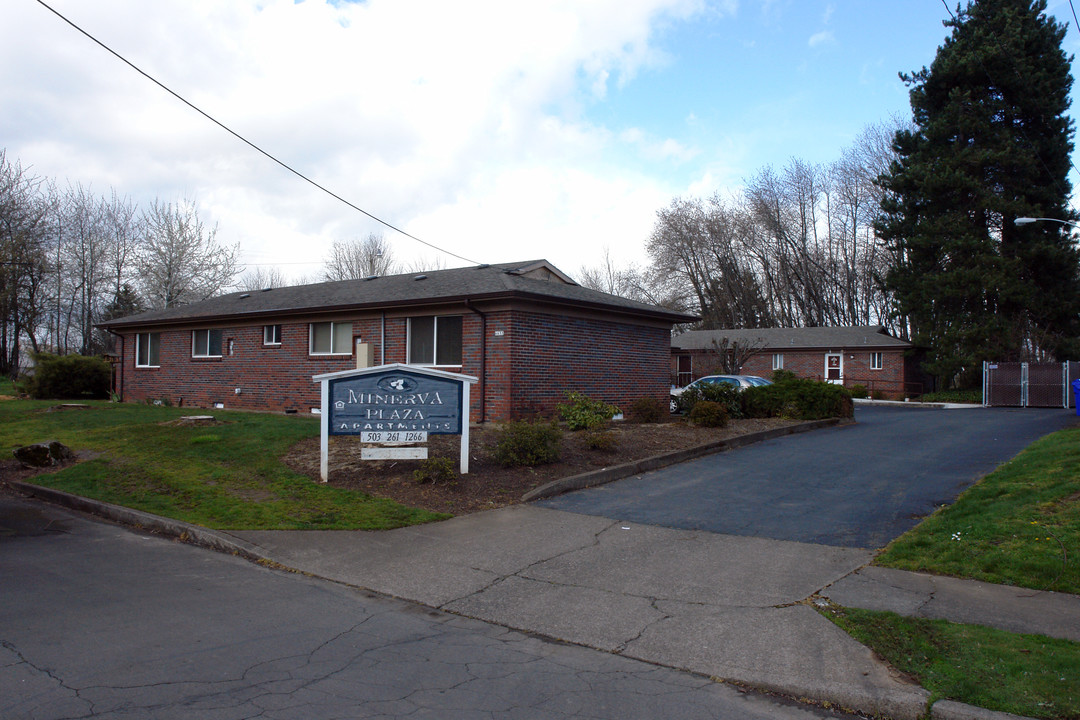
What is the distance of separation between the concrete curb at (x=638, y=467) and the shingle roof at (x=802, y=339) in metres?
24.6

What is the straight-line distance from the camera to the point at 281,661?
16.2 feet

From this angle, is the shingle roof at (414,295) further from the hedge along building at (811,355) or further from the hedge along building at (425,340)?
the hedge along building at (811,355)

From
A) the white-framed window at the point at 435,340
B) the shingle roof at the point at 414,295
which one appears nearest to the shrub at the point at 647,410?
the shingle roof at the point at 414,295

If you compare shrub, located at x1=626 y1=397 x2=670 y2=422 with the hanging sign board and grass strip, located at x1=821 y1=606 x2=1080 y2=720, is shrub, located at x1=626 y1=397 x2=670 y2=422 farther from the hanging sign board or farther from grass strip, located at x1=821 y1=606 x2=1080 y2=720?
grass strip, located at x1=821 y1=606 x2=1080 y2=720

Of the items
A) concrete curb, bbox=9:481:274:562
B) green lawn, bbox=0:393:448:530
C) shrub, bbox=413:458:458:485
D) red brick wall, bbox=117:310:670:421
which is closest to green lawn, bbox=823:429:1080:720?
green lawn, bbox=0:393:448:530

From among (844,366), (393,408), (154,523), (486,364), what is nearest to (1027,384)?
(844,366)

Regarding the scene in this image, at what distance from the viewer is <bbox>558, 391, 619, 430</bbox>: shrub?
15.4 meters

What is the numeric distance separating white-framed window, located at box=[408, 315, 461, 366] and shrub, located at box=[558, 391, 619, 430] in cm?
355

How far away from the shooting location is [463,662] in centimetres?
504

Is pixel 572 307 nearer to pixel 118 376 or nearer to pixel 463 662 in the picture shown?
pixel 463 662

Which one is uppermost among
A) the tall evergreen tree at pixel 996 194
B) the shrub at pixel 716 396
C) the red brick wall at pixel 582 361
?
the tall evergreen tree at pixel 996 194

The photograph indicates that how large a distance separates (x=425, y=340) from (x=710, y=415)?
7507 mm

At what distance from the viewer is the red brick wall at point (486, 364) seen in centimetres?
1714

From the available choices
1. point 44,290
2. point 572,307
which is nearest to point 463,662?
point 572,307
